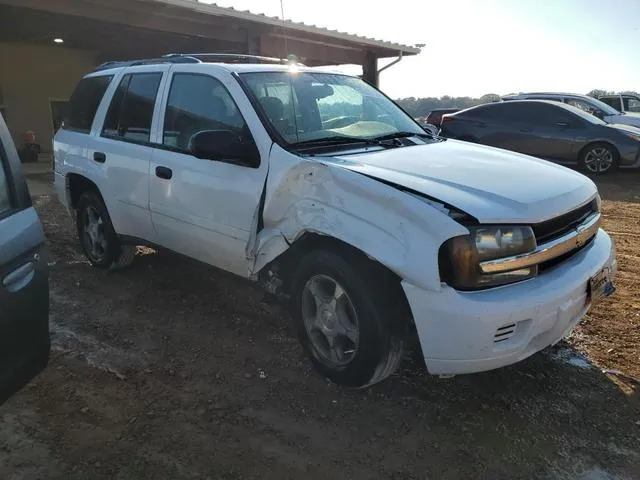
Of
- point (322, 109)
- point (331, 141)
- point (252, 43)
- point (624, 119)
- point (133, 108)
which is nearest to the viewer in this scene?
point (331, 141)

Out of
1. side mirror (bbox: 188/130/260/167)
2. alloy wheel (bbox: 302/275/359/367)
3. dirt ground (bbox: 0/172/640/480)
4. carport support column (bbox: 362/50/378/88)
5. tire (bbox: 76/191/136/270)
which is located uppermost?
carport support column (bbox: 362/50/378/88)

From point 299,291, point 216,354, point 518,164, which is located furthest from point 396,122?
point 216,354

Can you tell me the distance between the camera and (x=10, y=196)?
248cm

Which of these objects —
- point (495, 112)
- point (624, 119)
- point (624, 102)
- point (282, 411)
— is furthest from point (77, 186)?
point (624, 102)

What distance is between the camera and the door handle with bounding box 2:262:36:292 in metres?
2.26

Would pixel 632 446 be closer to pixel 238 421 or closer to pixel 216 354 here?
pixel 238 421

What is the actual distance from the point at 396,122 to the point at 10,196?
2772mm

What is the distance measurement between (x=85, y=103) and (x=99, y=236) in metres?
1.29

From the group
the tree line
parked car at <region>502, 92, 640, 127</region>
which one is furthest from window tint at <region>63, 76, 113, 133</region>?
the tree line

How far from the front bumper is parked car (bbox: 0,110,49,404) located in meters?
1.70

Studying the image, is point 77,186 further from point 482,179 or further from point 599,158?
point 599,158

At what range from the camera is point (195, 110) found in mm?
4043

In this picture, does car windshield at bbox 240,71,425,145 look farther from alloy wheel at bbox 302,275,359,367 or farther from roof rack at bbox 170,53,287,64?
alloy wheel at bbox 302,275,359,367

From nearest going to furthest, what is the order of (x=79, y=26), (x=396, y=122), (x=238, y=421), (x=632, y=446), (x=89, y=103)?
1. (x=632, y=446)
2. (x=238, y=421)
3. (x=396, y=122)
4. (x=89, y=103)
5. (x=79, y=26)
